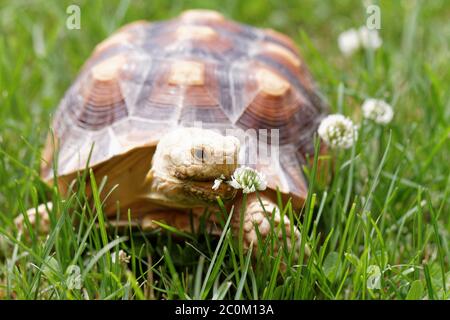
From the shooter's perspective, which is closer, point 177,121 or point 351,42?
point 177,121

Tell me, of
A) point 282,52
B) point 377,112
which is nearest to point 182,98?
point 282,52

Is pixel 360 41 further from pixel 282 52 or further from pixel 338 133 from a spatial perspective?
pixel 338 133

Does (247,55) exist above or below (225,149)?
above

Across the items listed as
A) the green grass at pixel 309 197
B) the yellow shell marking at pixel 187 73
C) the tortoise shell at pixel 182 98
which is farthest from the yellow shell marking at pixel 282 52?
the yellow shell marking at pixel 187 73

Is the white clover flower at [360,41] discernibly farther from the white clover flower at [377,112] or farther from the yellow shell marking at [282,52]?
the white clover flower at [377,112]
